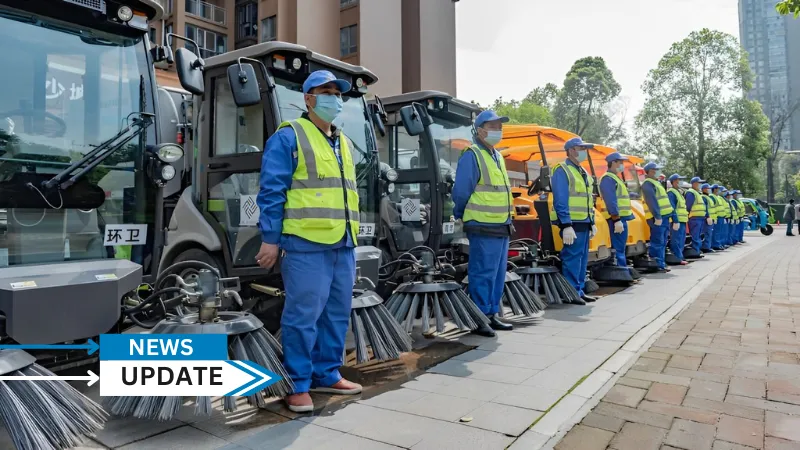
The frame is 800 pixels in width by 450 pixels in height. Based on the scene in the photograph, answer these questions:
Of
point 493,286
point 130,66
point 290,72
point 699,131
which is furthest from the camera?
point 699,131

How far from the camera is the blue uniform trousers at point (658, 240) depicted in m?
10.7

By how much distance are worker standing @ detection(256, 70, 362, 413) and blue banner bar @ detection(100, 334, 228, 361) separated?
46 centimetres

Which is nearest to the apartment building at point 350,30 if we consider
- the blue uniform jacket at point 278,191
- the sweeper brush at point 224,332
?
the blue uniform jacket at point 278,191

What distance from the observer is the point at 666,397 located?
11.4 ft

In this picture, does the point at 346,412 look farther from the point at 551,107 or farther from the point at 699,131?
the point at 551,107

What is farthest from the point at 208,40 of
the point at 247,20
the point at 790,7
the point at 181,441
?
the point at 181,441

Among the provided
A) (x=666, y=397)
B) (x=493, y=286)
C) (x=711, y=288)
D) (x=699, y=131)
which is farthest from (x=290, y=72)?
(x=699, y=131)

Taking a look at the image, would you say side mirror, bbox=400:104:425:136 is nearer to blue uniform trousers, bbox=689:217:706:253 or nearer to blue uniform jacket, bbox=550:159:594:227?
blue uniform jacket, bbox=550:159:594:227

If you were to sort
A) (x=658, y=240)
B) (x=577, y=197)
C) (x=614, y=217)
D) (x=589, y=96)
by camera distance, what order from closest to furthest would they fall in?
(x=577, y=197)
(x=614, y=217)
(x=658, y=240)
(x=589, y=96)

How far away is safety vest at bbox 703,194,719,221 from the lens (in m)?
15.5

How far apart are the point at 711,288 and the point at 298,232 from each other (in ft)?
24.6

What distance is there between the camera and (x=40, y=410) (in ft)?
8.14

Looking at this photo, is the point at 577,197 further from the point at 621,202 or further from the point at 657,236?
the point at 657,236

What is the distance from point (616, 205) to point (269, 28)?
69.3 feet
